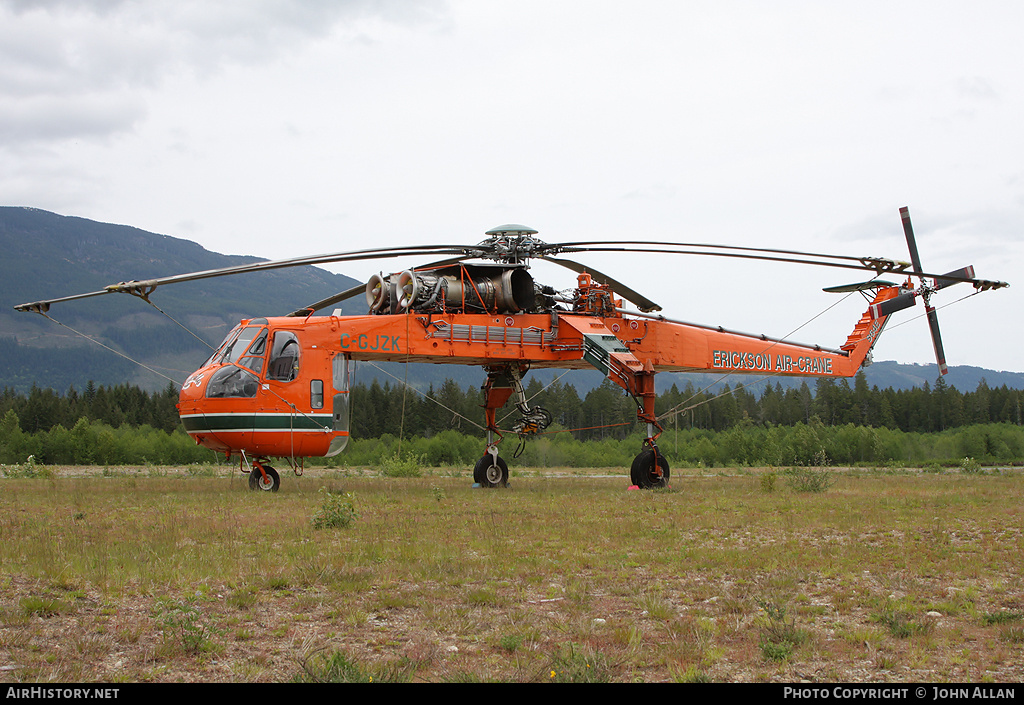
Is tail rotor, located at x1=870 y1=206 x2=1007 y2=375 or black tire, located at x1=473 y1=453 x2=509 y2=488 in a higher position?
tail rotor, located at x1=870 y1=206 x2=1007 y2=375

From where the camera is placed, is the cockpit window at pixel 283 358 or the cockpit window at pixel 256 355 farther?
the cockpit window at pixel 283 358

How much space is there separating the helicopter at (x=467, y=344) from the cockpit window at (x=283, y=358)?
0.08ft

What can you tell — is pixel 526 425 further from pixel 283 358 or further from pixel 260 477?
pixel 260 477

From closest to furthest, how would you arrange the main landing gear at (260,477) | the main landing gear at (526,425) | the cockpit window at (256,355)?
the cockpit window at (256,355) < the main landing gear at (260,477) < the main landing gear at (526,425)

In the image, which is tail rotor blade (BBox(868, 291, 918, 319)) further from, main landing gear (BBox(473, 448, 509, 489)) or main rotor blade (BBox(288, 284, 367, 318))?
main rotor blade (BBox(288, 284, 367, 318))

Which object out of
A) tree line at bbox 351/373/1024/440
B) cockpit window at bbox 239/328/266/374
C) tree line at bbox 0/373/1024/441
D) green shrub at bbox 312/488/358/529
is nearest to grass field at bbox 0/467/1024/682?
green shrub at bbox 312/488/358/529

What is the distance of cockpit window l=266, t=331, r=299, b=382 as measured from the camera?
18.5 m

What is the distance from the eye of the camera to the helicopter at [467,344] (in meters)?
18.2

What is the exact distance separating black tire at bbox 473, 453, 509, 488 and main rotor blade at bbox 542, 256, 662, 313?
5.33m

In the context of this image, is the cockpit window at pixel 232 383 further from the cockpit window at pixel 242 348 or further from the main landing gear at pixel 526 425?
the main landing gear at pixel 526 425

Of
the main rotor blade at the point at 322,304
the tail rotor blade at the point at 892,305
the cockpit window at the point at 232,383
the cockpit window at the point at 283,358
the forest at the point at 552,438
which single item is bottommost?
the forest at the point at 552,438

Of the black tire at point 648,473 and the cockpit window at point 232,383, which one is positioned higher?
the cockpit window at point 232,383

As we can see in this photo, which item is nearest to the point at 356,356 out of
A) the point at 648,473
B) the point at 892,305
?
the point at 648,473

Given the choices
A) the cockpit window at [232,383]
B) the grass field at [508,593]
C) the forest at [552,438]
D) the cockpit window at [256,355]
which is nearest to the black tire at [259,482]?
the cockpit window at [232,383]
